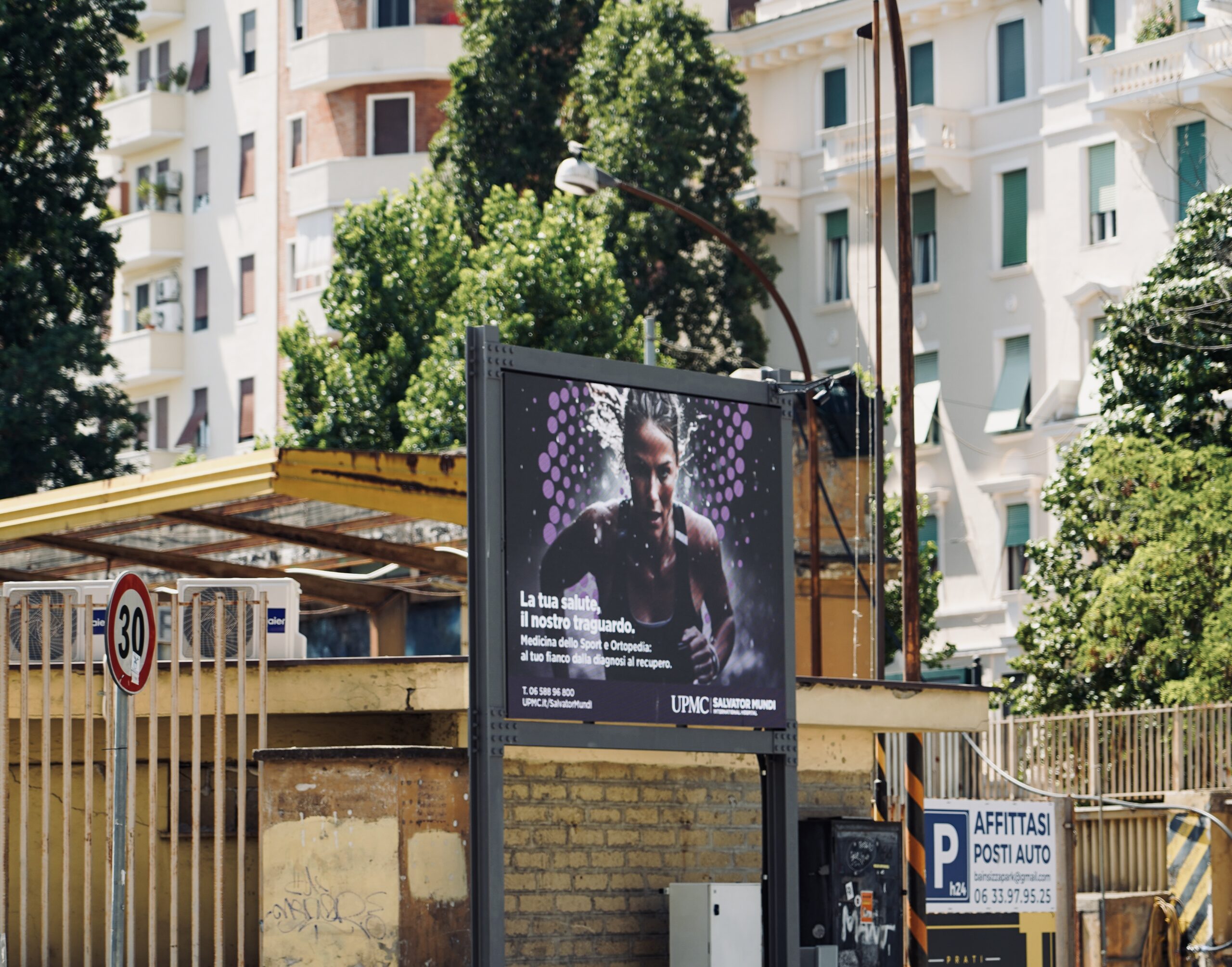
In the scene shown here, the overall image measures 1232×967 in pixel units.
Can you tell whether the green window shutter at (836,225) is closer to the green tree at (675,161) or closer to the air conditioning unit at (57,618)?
the green tree at (675,161)

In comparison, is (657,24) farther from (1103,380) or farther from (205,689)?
(205,689)

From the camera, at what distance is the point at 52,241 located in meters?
40.7

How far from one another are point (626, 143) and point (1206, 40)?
34.2 feet

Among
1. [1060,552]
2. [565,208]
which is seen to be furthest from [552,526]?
[565,208]

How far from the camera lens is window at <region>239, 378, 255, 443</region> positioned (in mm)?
59781

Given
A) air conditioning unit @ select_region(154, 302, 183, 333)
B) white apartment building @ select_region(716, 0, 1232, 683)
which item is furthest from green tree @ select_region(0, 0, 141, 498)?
air conditioning unit @ select_region(154, 302, 183, 333)

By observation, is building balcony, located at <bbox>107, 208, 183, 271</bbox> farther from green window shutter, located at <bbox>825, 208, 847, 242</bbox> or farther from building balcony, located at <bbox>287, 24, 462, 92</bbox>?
green window shutter, located at <bbox>825, 208, 847, 242</bbox>

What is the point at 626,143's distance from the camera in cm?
4569

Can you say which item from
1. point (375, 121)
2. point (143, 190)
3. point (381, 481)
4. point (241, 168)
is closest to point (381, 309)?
point (375, 121)

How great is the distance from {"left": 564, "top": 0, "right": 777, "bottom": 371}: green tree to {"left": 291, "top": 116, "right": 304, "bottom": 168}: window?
1147 cm

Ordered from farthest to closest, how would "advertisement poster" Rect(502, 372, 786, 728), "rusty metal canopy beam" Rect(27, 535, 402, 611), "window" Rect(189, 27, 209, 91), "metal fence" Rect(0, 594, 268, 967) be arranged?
"window" Rect(189, 27, 209, 91) < "rusty metal canopy beam" Rect(27, 535, 402, 611) < "metal fence" Rect(0, 594, 268, 967) < "advertisement poster" Rect(502, 372, 786, 728)

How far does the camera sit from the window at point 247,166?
6028 centimetres

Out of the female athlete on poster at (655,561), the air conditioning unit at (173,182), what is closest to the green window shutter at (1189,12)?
the air conditioning unit at (173,182)

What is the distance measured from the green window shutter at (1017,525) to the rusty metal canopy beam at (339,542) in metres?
26.4
